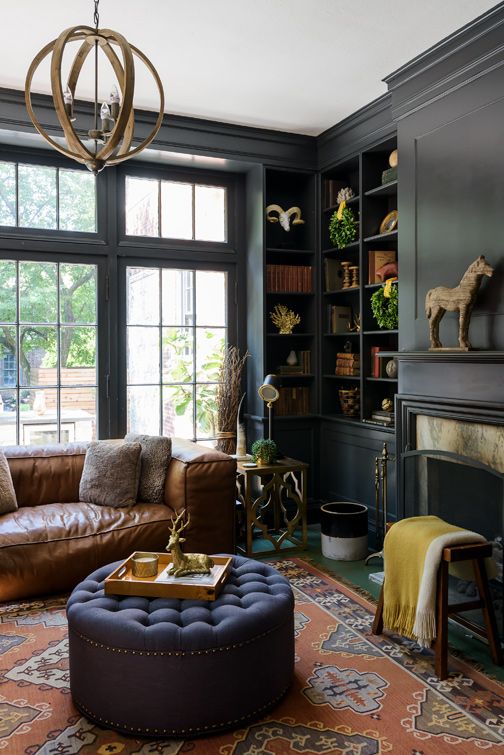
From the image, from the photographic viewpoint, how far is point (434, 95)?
358 centimetres

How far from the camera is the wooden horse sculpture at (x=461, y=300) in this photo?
10.5 ft

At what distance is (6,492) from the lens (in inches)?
149

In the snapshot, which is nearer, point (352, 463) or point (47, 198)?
point (47, 198)

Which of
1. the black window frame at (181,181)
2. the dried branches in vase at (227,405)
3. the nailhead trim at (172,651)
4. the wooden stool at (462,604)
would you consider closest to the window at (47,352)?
the black window frame at (181,181)

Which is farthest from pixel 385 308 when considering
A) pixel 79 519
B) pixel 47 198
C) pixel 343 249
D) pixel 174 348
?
pixel 47 198

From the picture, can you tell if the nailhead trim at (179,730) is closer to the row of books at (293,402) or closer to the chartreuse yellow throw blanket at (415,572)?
the chartreuse yellow throw blanket at (415,572)

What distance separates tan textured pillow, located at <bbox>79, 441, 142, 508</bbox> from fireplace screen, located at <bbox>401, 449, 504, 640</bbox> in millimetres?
1665

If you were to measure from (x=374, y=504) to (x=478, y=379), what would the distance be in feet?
5.51

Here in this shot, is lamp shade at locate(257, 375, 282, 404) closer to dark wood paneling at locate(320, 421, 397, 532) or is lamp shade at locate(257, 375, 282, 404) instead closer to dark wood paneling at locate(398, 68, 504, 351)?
dark wood paneling at locate(320, 421, 397, 532)

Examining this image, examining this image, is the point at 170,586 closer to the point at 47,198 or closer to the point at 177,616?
the point at 177,616

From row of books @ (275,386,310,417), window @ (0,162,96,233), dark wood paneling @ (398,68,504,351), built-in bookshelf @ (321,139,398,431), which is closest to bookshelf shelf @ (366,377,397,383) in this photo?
built-in bookshelf @ (321,139,398,431)

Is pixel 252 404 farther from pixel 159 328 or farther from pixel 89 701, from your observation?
pixel 89 701

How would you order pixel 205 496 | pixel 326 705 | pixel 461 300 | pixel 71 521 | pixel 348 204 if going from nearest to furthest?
pixel 326 705 → pixel 461 300 → pixel 71 521 → pixel 205 496 → pixel 348 204

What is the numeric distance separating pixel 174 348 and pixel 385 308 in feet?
5.50
